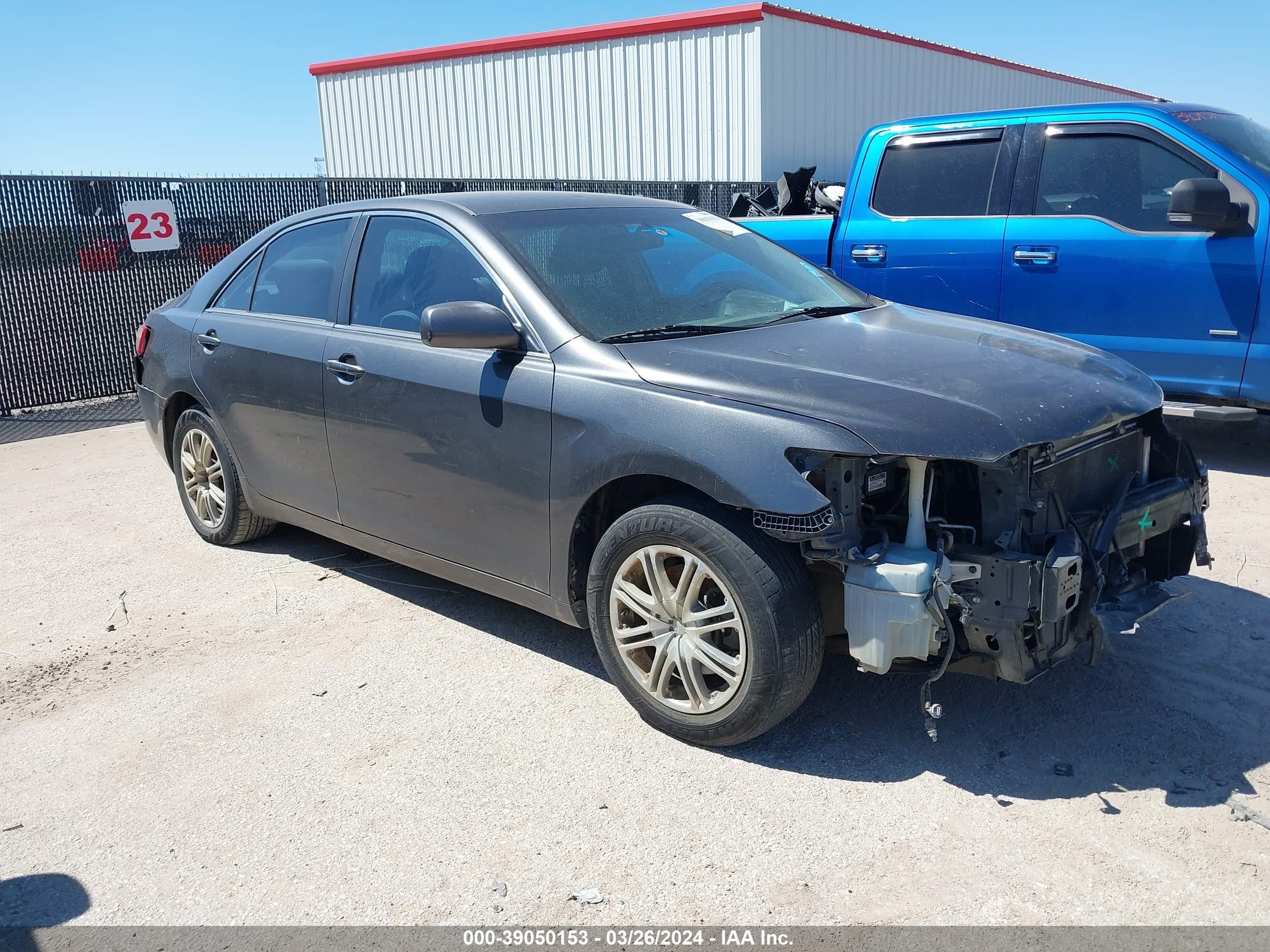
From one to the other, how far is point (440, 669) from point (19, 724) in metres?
1.49

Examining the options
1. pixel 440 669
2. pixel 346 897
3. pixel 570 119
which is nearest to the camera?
pixel 346 897

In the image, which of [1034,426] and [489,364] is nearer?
[1034,426]

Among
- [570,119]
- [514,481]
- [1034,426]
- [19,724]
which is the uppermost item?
[570,119]

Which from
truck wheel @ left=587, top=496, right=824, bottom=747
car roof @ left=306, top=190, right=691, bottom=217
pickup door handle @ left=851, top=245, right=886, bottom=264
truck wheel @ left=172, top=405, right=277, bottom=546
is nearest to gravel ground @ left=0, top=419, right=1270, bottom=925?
truck wheel @ left=587, top=496, right=824, bottom=747

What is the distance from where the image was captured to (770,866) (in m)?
2.88

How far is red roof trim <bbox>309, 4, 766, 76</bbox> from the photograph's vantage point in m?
17.2

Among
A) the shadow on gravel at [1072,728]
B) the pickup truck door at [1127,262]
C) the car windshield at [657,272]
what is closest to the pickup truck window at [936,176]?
the pickup truck door at [1127,262]

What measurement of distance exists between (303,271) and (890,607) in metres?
3.24

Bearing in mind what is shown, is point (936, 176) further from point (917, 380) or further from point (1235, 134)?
point (917, 380)

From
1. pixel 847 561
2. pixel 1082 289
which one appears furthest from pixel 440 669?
pixel 1082 289

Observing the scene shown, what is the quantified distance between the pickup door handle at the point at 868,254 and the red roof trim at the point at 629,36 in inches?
436

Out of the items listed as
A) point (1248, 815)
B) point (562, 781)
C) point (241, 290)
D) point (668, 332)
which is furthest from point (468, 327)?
point (1248, 815)

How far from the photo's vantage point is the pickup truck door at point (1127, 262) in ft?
20.1

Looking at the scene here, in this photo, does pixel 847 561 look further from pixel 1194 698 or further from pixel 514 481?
pixel 1194 698
